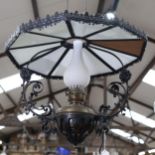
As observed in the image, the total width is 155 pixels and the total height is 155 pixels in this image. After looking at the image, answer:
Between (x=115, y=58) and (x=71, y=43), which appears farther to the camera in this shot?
(x=115, y=58)

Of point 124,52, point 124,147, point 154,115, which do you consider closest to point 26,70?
point 124,52

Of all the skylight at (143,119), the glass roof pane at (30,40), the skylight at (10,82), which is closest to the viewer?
the glass roof pane at (30,40)

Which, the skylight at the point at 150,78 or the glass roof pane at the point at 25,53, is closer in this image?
the glass roof pane at the point at 25,53

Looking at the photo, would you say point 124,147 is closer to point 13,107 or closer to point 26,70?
point 13,107

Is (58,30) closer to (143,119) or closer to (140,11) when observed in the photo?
(140,11)

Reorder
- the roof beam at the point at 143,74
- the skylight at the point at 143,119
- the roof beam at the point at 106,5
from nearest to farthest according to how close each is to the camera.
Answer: the roof beam at the point at 106,5 < the roof beam at the point at 143,74 < the skylight at the point at 143,119

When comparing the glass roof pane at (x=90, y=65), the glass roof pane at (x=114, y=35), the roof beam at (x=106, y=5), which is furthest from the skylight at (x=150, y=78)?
the glass roof pane at (x=114, y=35)

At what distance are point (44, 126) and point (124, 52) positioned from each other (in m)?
0.50

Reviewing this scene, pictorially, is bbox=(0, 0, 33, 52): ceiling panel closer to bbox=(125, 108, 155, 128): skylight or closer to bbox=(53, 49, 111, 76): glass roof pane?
bbox=(53, 49, 111, 76): glass roof pane

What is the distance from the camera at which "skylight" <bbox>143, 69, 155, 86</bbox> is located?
292 inches

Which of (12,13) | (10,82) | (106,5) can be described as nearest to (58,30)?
(12,13)

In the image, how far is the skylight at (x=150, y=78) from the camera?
741cm

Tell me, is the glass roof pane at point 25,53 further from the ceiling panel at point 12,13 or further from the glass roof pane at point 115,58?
the ceiling panel at point 12,13

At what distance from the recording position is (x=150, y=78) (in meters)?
7.74
